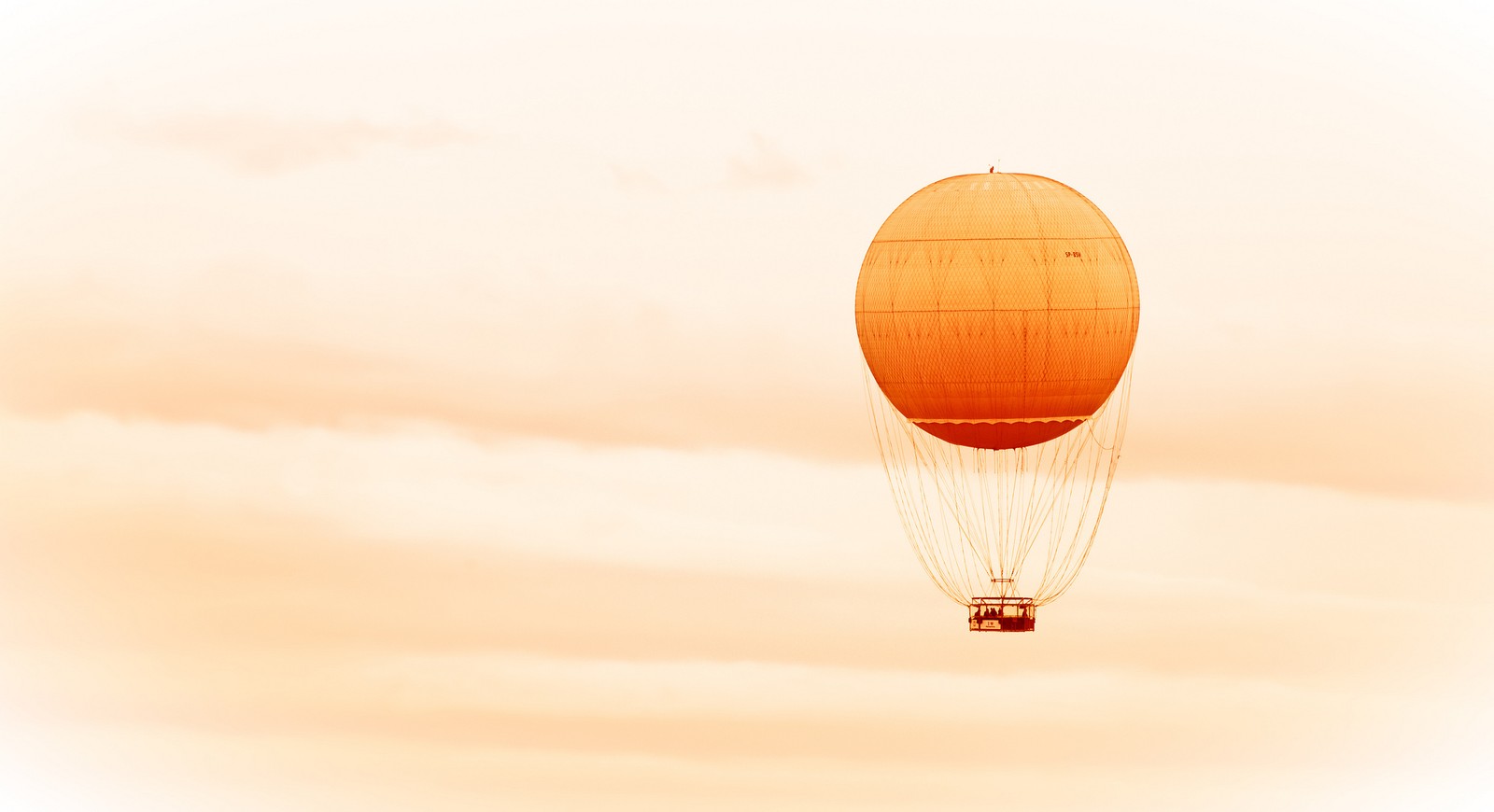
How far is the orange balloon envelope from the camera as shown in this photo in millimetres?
137125

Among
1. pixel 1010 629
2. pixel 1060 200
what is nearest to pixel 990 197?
pixel 1060 200

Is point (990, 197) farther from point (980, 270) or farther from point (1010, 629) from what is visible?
point (1010, 629)

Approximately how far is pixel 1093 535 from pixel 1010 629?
313cm

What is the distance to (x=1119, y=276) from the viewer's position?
138 metres

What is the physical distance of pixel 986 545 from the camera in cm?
14125

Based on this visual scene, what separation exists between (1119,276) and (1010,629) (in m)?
8.86

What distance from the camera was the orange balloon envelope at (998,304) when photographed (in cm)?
13712

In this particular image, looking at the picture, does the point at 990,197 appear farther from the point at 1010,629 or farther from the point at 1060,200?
the point at 1010,629

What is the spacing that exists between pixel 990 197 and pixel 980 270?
6.34ft

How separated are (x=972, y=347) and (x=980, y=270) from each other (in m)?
1.87

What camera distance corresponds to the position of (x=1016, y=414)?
456 ft

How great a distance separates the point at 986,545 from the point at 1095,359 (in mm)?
5695

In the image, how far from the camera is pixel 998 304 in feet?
449

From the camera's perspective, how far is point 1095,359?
5453 inches
